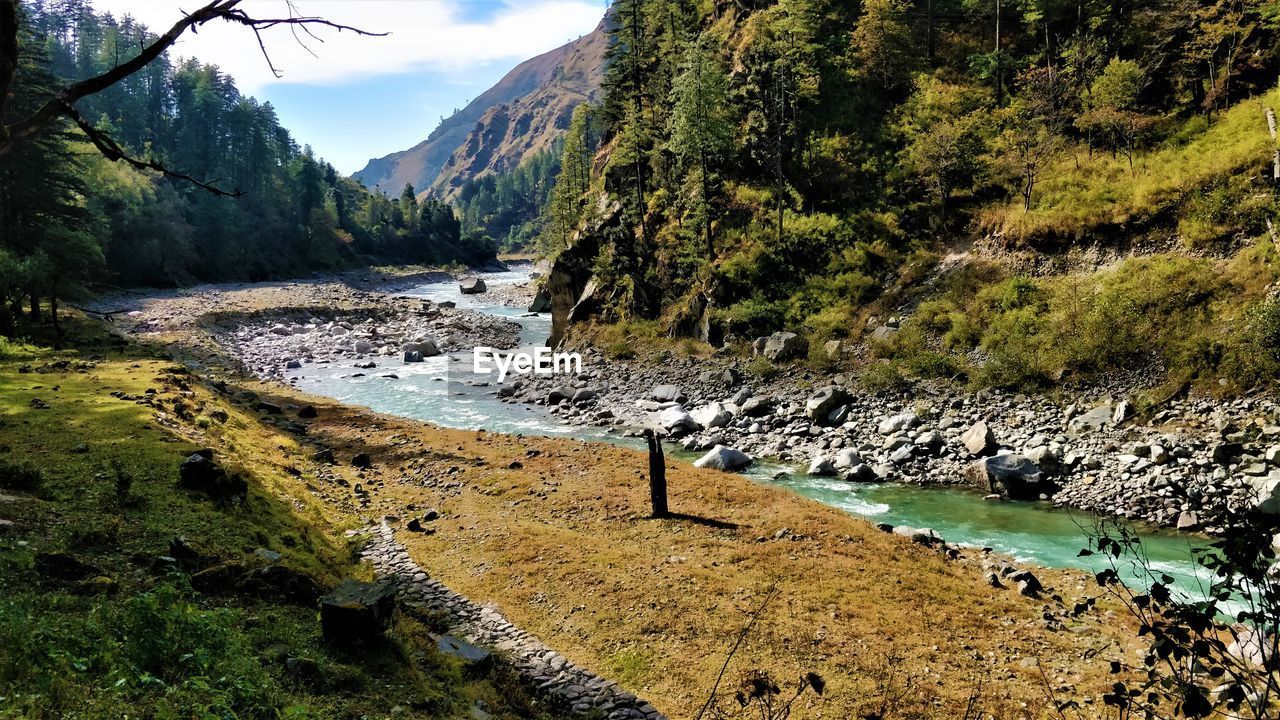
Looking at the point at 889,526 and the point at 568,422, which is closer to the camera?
the point at 889,526

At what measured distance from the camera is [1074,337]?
23.2m

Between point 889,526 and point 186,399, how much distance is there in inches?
910

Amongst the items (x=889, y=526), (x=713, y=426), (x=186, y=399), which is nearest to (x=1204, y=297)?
Answer: (x=889, y=526)

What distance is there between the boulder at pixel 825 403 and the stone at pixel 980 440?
5202 mm

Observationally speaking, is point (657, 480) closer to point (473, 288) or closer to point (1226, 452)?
point (1226, 452)

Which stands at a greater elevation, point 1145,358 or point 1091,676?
point 1145,358

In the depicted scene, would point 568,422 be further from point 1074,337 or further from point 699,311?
point 1074,337

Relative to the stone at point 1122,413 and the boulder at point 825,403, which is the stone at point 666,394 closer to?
the boulder at point 825,403

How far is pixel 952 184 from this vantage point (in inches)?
1374

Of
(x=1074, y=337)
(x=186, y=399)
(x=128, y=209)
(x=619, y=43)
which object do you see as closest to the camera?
(x=186, y=399)

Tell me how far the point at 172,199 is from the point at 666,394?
3315 inches

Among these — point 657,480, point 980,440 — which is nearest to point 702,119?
point 980,440

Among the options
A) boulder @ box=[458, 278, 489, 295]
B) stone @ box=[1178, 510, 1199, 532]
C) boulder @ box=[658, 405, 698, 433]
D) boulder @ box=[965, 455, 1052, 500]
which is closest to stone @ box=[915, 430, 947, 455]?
boulder @ box=[965, 455, 1052, 500]

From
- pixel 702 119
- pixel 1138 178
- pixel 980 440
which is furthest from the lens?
pixel 702 119
